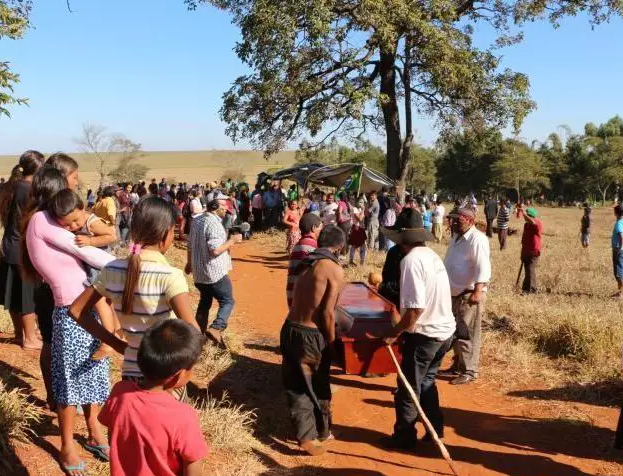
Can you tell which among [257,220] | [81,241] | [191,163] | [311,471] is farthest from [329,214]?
[191,163]

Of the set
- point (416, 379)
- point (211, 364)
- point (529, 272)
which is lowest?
point (211, 364)

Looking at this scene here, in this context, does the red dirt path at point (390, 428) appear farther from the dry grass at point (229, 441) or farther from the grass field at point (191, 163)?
the grass field at point (191, 163)

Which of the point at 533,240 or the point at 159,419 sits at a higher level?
the point at 533,240

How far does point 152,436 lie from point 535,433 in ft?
13.0

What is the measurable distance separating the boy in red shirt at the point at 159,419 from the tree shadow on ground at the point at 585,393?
459 centimetres

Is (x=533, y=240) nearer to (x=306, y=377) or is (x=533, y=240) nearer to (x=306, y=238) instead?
(x=306, y=238)

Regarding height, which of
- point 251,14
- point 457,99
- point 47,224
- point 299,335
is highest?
point 251,14

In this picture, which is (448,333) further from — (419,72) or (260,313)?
(419,72)

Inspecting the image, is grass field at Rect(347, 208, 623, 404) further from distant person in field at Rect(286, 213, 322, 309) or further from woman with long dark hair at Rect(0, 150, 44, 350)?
woman with long dark hair at Rect(0, 150, 44, 350)

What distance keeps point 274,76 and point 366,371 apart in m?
12.9

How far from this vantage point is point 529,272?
10.5 m

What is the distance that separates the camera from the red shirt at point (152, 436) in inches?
88.4

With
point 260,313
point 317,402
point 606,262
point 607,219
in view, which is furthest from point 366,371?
point 607,219

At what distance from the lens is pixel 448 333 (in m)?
4.54
